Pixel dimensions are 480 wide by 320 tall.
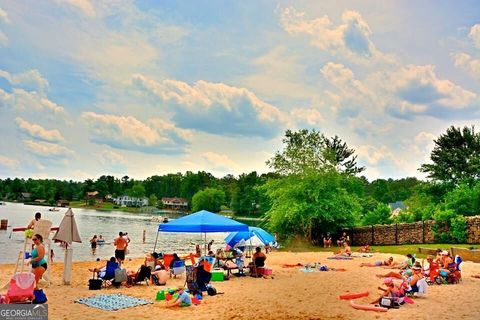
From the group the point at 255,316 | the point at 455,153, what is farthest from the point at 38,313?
the point at 455,153

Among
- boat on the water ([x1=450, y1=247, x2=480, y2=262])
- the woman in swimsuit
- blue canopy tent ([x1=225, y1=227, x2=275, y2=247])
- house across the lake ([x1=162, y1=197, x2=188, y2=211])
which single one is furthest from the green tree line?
house across the lake ([x1=162, y1=197, x2=188, y2=211])

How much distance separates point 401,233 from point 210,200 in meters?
99.1

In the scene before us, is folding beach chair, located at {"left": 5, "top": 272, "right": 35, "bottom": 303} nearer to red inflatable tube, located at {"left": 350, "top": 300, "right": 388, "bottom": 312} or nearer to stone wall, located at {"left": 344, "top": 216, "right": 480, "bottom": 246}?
red inflatable tube, located at {"left": 350, "top": 300, "right": 388, "bottom": 312}

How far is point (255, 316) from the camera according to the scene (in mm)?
10086

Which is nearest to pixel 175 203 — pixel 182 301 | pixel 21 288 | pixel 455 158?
pixel 455 158

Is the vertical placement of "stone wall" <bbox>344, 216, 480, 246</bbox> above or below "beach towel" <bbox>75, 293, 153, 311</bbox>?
above

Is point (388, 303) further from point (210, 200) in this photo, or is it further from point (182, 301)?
point (210, 200)

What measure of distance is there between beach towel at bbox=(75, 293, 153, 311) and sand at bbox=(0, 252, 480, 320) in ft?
0.82

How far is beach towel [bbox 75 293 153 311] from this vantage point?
34.7 ft

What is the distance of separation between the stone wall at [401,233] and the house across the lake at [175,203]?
388 ft

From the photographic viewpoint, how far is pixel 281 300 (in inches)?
478

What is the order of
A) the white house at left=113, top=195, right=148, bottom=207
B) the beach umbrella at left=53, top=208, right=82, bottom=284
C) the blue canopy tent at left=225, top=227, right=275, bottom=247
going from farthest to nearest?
the white house at left=113, top=195, right=148, bottom=207 < the blue canopy tent at left=225, top=227, right=275, bottom=247 < the beach umbrella at left=53, top=208, right=82, bottom=284

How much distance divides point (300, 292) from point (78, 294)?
21.2ft

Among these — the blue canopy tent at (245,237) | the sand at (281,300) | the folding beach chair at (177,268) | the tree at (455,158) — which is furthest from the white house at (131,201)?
the folding beach chair at (177,268)
